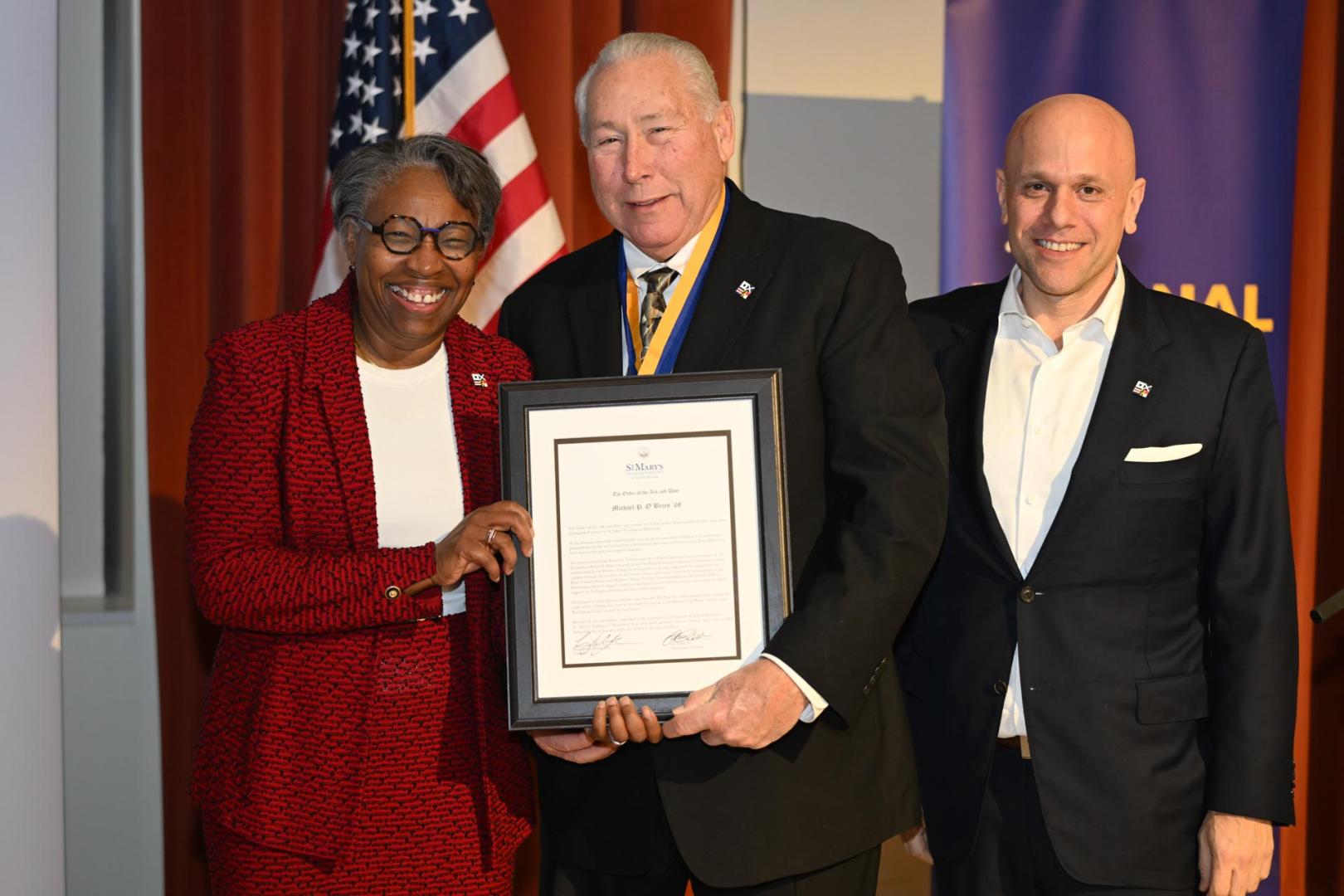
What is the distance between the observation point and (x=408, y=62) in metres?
→ 3.75

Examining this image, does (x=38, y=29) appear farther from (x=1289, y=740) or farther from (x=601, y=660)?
(x=1289, y=740)

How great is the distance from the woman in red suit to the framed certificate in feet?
0.29

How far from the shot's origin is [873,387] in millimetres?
2188

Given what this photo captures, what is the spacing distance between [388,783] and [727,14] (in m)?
2.89

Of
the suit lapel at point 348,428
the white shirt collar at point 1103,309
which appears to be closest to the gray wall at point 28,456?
the suit lapel at point 348,428

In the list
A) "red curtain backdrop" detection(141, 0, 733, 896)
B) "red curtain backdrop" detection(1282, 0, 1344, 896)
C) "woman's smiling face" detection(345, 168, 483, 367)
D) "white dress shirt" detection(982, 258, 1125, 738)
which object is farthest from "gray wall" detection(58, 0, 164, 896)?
"red curtain backdrop" detection(1282, 0, 1344, 896)

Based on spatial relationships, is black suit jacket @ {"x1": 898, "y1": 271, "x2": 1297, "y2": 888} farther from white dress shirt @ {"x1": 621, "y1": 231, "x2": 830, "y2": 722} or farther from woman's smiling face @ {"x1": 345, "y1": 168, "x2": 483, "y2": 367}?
woman's smiling face @ {"x1": 345, "y1": 168, "x2": 483, "y2": 367}

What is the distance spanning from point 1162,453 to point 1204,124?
246cm

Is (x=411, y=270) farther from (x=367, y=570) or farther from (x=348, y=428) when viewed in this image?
(x=367, y=570)

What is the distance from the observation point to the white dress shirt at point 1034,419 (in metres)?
2.54

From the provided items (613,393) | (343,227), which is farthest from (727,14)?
(613,393)

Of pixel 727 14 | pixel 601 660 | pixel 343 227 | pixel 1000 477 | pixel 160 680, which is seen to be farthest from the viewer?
pixel 727 14

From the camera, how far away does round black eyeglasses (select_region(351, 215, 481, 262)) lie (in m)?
2.31

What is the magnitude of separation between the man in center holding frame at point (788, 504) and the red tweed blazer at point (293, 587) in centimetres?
33
